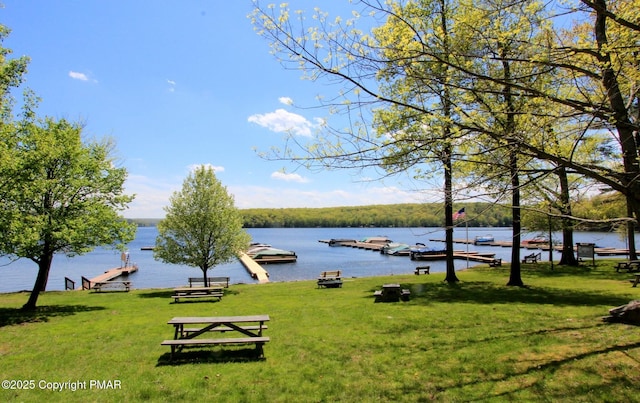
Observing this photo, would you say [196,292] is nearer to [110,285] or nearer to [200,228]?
[200,228]

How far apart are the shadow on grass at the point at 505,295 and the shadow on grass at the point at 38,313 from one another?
11.5m

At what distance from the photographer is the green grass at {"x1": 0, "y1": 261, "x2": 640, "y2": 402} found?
5383mm

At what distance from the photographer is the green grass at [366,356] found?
17.7ft

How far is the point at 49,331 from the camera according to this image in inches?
394

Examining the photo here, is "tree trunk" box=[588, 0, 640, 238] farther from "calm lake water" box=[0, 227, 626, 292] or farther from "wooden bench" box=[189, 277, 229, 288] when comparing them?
"wooden bench" box=[189, 277, 229, 288]

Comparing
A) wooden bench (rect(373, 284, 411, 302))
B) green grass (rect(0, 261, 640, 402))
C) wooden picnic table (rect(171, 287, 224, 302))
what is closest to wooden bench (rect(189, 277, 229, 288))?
wooden picnic table (rect(171, 287, 224, 302))

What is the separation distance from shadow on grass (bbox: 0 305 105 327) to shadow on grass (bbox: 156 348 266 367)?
A: 726cm

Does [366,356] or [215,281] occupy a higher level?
[366,356]

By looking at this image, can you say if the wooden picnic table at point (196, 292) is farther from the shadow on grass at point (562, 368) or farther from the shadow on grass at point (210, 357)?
the shadow on grass at point (562, 368)

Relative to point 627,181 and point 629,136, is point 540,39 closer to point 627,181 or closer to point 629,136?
point 629,136

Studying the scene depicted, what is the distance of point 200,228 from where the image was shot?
21344mm

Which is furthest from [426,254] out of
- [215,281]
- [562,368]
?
[562,368]

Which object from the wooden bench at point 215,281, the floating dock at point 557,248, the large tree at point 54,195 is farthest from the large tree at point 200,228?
the floating dock at point 557,248

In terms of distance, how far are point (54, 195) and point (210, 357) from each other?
Result: 33.7 ft
